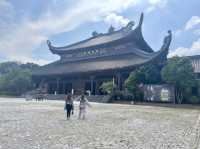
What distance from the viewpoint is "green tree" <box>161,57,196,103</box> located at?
22016 mm

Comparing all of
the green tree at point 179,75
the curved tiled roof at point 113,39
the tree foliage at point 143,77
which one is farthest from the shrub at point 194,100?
the curved tiled roof at point 113,39

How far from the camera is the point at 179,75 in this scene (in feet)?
72.4

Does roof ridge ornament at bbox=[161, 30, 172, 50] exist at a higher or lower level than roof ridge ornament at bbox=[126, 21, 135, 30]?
lower

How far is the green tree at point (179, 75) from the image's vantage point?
22.0 meters

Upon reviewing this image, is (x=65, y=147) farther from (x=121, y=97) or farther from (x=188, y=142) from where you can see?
(x=121, y=97)

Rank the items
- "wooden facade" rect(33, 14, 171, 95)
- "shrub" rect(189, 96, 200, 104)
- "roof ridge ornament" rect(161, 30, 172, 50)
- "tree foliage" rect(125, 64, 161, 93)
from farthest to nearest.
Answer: "wooden facade" rect(33, 14, 171, 95) → "roof ridge ornament" rect(161, 30, 172, 50) → "tree foliage" rect(125, 64, 161, 93) → "shrub" rect(189, 96, 200, 104)

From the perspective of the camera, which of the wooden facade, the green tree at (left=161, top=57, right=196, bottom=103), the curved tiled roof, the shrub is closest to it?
the green tree at (left=161, top=57, right=196, bottom=103)

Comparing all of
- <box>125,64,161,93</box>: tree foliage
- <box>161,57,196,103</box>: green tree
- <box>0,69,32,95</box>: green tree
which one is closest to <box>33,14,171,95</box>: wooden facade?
<box>0,69,32,95</box>: green tree

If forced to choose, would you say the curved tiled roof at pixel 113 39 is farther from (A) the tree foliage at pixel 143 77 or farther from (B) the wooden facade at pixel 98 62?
(A) the tree foliage at pixel 143 77

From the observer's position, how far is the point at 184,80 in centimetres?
2209

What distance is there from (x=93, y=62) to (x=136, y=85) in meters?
13.9

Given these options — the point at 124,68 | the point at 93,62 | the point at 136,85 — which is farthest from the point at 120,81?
the point at 93,62

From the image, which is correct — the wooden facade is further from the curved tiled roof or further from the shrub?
the shrub

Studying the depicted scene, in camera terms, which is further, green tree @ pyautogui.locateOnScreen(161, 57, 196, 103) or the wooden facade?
the wooden facade
